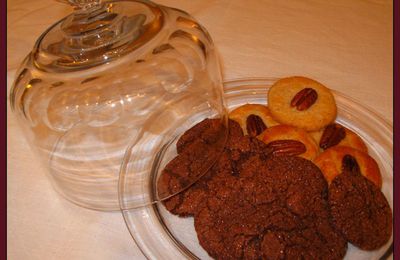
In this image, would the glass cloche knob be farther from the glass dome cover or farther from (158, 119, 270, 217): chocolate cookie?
(158, 119, 270, 217): chocolate cookie

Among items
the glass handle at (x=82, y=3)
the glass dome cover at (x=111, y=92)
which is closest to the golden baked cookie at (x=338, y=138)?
the glass dome cover at (x=111, y=92)

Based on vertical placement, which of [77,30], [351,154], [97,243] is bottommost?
[97,243]

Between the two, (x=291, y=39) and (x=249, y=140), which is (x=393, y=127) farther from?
(x=291, y=39)

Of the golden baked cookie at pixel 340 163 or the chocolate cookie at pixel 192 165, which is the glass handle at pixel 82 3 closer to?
the chocolate cookie at pixel 192 165

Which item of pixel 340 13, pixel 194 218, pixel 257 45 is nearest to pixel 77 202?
pixel 194 218

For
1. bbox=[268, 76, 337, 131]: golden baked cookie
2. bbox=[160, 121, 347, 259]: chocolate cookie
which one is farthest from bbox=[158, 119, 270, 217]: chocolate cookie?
bbox=[268, 76, 337, 131]: golden baked cookie

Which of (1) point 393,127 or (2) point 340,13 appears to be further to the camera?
(2) point 340,13
